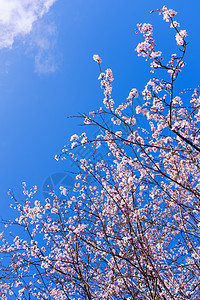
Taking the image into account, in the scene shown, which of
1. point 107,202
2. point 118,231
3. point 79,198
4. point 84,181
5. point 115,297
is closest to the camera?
point 115,297

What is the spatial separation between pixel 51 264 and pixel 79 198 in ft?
6.09

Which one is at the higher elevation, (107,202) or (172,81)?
(107,202)

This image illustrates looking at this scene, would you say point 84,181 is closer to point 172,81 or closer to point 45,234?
point 45,234

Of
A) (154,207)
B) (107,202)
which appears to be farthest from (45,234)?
(154,207)

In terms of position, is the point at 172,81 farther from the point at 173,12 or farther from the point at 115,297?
the point at 115,297

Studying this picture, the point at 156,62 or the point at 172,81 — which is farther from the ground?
the point at 156,62

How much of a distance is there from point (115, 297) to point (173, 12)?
4.97m

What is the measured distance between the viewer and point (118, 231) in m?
5.29

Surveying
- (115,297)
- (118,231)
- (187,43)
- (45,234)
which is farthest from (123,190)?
(187,43)

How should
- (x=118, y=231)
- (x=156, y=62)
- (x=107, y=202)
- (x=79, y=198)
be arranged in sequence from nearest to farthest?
(x=156, y=62) < (x=118, y=231) < (x=79, y=198) < (x=107, y=202)

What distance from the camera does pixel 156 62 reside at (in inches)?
129

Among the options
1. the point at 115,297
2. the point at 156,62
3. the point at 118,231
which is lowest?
the point at 115,297

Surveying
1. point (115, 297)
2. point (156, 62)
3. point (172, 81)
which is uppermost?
point (156, 62)

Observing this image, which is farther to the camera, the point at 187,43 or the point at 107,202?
the point at 107,202
